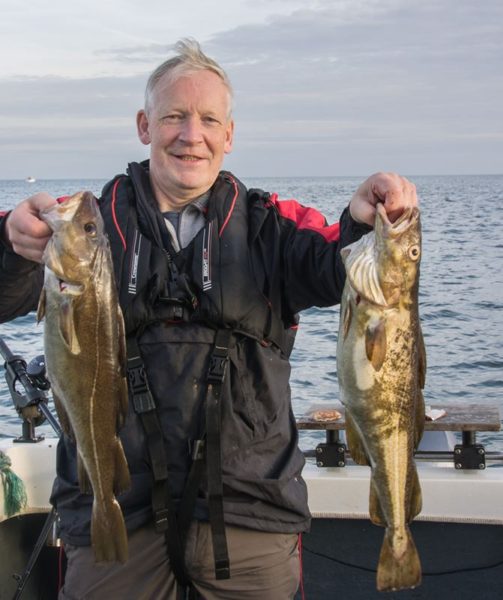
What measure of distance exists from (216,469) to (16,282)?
46.0 inches

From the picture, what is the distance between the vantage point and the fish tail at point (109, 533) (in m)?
3.21

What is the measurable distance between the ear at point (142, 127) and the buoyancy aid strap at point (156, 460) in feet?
3.59

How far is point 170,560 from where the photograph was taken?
3432 mm

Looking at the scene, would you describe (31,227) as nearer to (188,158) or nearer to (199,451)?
(188,158)

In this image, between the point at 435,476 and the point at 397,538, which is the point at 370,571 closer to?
the point at 435,476

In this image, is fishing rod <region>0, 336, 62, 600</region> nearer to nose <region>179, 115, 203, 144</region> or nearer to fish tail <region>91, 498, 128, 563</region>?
fish tail <region>91, 498, 128, 563</region>

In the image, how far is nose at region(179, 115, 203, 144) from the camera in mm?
3613

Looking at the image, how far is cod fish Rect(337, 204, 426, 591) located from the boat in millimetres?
1630

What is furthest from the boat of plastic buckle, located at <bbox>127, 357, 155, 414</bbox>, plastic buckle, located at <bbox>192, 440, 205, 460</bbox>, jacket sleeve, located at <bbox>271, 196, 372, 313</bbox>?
plastic buckle, located at <bbox>127, 357, 155, 414</bbox>

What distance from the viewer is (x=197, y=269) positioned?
362cm

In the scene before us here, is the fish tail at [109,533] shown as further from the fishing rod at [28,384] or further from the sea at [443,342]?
the sea at [443,342]

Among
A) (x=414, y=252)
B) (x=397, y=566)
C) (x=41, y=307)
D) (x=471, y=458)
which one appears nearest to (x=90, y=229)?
(x=41, y=307)

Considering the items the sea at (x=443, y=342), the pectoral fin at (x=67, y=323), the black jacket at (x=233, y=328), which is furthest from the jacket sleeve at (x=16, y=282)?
the sea at (x=443, y=342)

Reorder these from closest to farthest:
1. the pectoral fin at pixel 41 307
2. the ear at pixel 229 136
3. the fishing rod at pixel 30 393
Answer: the pectoral fin at pixel 41 307 → the ear at pixel 229 136 → the fishing rod at pixel 30 393
